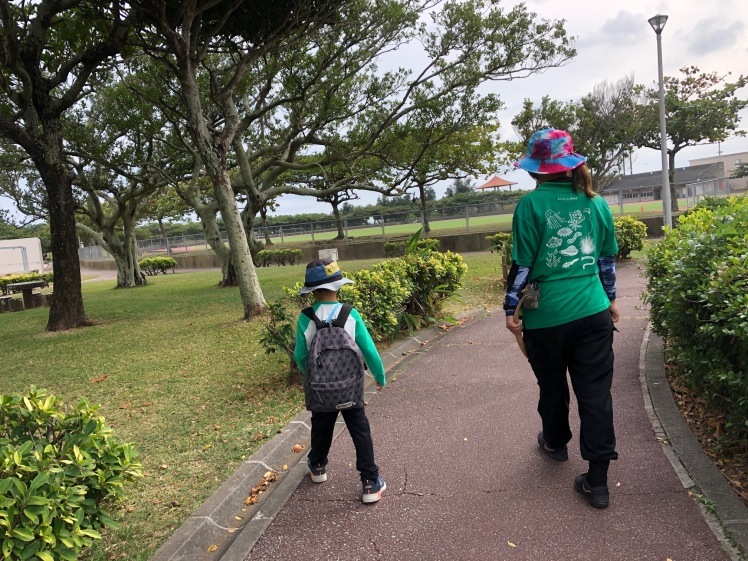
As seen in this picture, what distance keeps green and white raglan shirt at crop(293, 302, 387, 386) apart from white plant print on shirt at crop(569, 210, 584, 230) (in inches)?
49.8

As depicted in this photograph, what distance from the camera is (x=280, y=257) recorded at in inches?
1073

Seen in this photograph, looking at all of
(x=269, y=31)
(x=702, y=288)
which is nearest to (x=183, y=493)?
(x=702, y=288)

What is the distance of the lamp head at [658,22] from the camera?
578 inches

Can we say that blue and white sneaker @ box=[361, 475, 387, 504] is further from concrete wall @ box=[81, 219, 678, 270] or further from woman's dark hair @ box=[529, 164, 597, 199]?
concrete wall @ box=[81, 219, 678, 270]

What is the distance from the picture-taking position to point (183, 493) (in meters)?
3.47

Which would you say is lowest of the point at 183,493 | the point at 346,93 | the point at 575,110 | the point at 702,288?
the point at 183,493

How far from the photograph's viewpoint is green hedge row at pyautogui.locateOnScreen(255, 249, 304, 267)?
2709 centimetres

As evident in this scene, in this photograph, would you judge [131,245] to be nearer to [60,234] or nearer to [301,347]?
[60,234]

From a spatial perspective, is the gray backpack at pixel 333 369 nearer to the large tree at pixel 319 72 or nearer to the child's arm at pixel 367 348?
the child's arm at pixel 367 348

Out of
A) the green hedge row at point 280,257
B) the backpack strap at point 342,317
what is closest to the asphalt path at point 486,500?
the backpack strap at point 342,317

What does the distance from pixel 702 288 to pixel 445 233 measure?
900 inches

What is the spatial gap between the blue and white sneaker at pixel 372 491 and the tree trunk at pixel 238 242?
6.80m

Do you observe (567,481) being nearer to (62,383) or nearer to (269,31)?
(62,383)

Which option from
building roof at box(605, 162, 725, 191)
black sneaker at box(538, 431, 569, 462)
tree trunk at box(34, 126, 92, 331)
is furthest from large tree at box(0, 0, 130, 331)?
building roof at box(605, 162, 725, 191)
